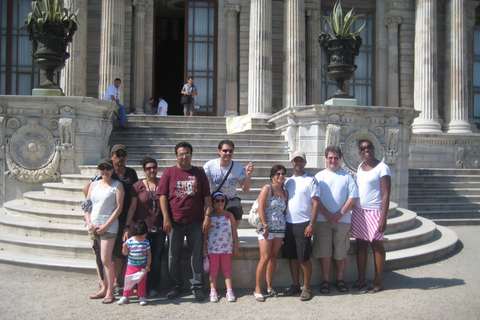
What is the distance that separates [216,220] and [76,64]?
11352 millimetres

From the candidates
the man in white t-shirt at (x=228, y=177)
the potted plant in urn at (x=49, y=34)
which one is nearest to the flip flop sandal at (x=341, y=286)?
the man in white t-shirt at (x=228, y=177)

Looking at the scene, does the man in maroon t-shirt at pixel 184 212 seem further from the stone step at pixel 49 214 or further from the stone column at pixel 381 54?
the stone column at pixel 381 54

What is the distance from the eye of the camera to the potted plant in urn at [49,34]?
9602mm

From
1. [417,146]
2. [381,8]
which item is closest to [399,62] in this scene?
[381,8]

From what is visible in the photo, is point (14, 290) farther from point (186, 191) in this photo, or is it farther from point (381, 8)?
point (381, 8)

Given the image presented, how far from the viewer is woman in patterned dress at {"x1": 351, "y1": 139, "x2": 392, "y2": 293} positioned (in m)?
5.36

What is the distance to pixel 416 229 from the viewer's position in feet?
26.1

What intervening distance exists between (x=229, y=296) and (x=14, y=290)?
2.57 m

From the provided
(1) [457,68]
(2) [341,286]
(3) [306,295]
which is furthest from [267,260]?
(1) [457,68]

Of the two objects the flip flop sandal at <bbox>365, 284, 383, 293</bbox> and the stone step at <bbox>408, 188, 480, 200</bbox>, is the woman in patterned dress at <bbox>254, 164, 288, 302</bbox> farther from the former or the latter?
the stone step at <bbox>408, 188, 480, 200</bbox>

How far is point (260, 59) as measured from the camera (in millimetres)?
15383

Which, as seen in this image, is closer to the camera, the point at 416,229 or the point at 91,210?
the point at 91,210

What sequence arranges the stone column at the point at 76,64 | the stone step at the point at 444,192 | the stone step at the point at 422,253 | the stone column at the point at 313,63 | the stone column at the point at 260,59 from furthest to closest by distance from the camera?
the stone column at the point at 313,63, the stone column at the point at 260,59, the stone column at the point at 76,64, the stone step at the point at 444,192, the stone step at the point at 422,253

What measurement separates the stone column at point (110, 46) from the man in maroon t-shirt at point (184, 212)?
10.8 metres
